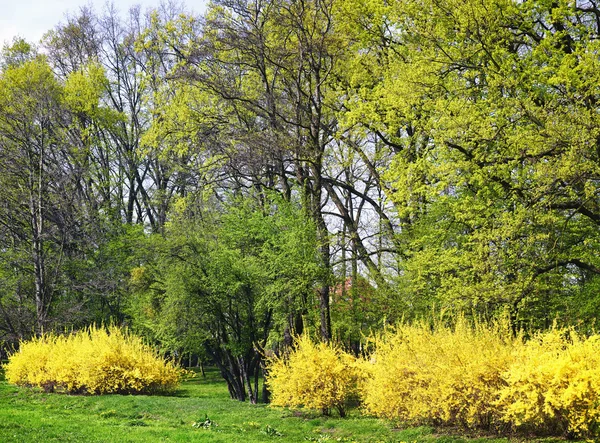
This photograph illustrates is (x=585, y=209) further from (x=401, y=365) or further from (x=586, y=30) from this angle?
(x=401, y=365)

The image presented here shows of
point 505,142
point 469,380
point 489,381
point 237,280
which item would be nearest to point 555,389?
point 489,381

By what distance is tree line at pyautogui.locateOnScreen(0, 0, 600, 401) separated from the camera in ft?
42.1

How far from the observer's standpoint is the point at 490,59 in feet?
43.3

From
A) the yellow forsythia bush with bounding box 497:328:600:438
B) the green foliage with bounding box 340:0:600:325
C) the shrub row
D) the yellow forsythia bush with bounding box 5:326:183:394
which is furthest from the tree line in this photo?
the yellow forsythia bush with bounding box 497:328:600:438

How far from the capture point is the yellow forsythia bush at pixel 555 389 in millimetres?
7922

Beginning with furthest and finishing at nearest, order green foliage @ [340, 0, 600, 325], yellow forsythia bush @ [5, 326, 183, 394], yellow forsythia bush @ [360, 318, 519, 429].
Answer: yellow forsythia bush @ [5, 326, 183, 394]
green foliage @ [340, 0, 600, 325]
yellow forsythia bush @ [360, 318, 519, 429]

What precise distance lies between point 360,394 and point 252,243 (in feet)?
25.6

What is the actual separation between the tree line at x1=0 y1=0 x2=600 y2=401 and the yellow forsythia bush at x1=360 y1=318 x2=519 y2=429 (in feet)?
7.52

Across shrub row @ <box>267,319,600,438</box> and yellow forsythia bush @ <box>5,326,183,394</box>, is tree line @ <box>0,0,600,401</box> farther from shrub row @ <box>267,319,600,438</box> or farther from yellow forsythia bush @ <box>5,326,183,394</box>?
shrub row @ <box>267,319,600,438</box>

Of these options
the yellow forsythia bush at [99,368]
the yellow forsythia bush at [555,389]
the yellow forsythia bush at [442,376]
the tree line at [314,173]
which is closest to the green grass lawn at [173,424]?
the yellow forsythia bush at [442,376]

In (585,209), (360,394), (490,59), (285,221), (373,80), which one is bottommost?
(360,394)

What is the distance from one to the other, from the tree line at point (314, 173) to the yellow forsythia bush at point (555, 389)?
3777 mm

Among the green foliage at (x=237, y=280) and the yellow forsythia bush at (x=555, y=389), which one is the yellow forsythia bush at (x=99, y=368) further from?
the yellow forsythia bush at (x=555, y=389)

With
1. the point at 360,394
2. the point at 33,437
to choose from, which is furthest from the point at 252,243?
the point at 33,437
